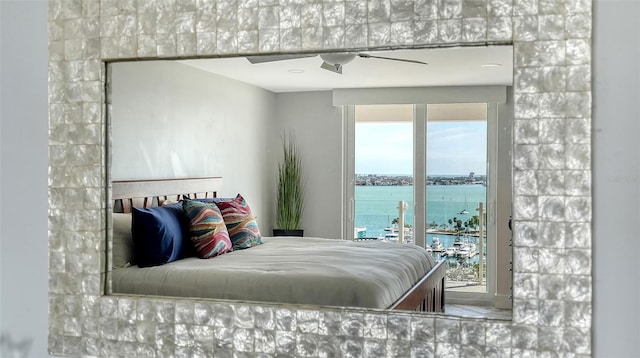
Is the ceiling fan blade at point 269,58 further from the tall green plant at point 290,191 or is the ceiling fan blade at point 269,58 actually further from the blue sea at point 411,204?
the blue sea at point 411,204

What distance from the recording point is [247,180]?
1673 mm

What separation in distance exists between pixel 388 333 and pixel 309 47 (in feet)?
2.34

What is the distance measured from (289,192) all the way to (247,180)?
116 millimetres

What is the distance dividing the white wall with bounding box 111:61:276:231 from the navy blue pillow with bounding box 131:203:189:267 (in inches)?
3.8

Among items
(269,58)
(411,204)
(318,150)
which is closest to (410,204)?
(411,204)

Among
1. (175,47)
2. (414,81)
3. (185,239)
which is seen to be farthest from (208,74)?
(414,81)

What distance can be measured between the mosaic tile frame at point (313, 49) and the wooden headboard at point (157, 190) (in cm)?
6

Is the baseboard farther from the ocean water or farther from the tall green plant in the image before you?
the tall green plant

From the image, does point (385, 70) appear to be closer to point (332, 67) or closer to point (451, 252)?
point (332, 67)
